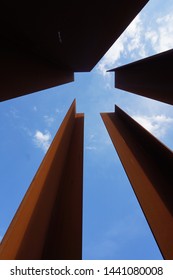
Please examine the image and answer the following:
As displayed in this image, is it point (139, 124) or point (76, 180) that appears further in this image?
→ point (139, 124)

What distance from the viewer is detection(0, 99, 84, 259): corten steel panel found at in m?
2.73

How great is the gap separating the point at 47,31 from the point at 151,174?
520cm

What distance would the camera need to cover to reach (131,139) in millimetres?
8523

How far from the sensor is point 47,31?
6.32 m

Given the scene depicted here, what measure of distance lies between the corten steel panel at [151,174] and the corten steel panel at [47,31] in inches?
143

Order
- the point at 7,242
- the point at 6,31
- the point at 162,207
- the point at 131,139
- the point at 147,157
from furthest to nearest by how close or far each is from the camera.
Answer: the point at 131,139
the point at 147,157
the point at 6,31
the point at 162,207
the point at 7,242

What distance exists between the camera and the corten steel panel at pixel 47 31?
5.23 meters

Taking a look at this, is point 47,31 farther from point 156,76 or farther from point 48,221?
point 48,221

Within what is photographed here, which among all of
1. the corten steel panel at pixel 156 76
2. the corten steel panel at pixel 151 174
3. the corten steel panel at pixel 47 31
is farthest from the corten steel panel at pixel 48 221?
the corten steel panel at pixel 156 76

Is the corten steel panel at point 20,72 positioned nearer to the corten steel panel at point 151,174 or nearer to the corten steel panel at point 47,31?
the corten steel panel at point 47,31

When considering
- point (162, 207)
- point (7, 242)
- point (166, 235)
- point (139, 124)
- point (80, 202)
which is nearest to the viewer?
point (7, 242)
